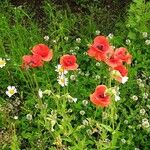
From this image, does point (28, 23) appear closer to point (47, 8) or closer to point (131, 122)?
point (47, 8)

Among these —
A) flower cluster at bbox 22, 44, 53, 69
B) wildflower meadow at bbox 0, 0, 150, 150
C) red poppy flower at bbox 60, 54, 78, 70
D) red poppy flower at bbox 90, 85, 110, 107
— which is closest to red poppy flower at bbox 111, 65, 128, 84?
wildflower meadow at bbox 0, 0, 150, 150

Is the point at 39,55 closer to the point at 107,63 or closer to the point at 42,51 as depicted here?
the point at 42,51

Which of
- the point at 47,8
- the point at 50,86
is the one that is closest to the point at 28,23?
the point at 47,8

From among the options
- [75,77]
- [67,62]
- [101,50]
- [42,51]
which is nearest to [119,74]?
[101,50]

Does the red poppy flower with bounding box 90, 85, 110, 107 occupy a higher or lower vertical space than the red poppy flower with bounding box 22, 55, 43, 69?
lower

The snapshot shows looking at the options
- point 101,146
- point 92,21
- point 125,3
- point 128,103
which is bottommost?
point 101,146

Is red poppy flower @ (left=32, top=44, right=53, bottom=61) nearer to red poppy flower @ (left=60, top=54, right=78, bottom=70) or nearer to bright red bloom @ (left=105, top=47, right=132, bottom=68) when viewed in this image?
red poppy flower @ (left=60, top=54, right=78, bottom=70)

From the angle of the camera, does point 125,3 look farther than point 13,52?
Yes
